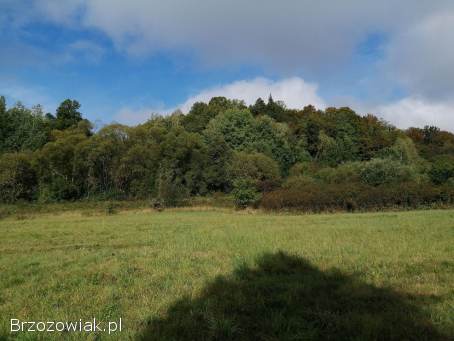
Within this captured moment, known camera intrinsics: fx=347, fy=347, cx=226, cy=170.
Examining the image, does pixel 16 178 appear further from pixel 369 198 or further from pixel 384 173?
pixel 384 173

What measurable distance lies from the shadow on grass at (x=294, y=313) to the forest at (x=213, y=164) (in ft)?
89.2

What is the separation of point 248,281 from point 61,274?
14.1 feet

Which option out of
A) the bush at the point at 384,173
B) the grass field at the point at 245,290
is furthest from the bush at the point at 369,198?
the grass field at the point at 245,290

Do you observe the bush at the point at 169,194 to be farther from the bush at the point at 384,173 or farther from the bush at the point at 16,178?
the bush at the point at 384,173

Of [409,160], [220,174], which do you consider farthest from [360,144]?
[220,174]

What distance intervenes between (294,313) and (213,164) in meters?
52.1

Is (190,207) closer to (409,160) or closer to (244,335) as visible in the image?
(244,335)

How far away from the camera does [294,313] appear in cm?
526

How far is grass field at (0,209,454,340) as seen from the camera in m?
4.74

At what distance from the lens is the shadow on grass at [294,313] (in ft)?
15.0

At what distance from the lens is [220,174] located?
56438 mm

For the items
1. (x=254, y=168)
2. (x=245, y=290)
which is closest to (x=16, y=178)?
(x=254, y=168)

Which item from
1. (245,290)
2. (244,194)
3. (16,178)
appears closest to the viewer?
(245,290)

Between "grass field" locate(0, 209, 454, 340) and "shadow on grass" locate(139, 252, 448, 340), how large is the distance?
18 millimetres
